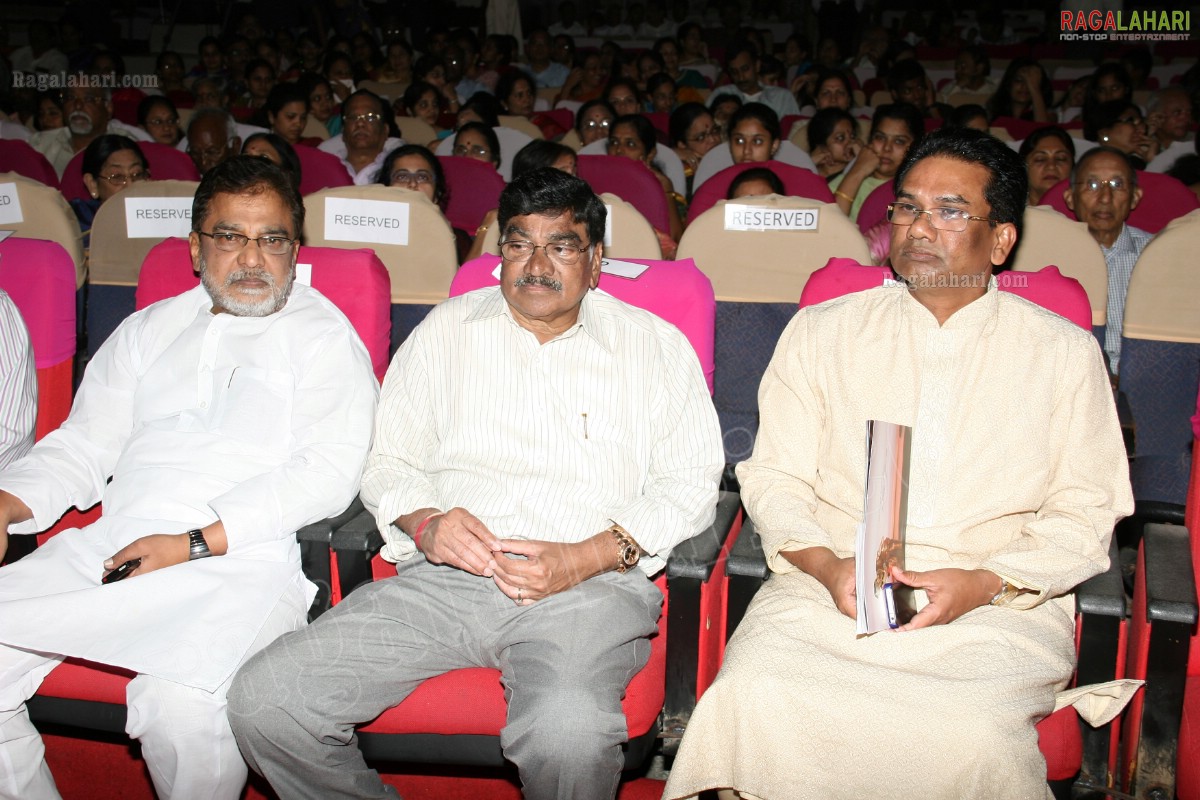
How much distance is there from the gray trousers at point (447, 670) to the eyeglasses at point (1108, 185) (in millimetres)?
2487

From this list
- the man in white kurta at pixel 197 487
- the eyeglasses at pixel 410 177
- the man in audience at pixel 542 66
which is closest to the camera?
the man in white kurta at pixel 197 487

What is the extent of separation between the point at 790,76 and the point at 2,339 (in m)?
9.02

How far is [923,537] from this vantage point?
6.41 feet

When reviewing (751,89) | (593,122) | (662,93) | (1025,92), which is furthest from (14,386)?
(1025,92)

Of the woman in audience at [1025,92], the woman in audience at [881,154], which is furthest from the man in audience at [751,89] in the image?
the woman in audience at [881,154]

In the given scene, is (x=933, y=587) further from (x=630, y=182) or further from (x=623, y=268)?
(x=630, y=182)

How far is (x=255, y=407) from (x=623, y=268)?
0.92 metres

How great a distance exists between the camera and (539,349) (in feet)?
7.13

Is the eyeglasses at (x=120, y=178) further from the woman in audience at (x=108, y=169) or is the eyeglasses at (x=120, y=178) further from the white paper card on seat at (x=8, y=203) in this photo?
the white paper card on seat at (x=8, y=203)

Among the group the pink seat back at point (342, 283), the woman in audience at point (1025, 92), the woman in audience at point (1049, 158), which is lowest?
the pink seat back at point (342, 283)

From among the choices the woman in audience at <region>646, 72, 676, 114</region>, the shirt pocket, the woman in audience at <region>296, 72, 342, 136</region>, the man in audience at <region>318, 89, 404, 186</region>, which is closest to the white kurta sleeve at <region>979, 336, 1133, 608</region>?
the shirt pocket

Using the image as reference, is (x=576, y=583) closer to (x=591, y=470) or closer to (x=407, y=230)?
(x=591, y=470)

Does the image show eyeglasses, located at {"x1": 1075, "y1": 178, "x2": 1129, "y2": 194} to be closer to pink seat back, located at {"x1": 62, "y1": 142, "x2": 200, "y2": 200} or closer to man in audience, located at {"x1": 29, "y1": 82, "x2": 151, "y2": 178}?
pink seat back, located at {"x1": 62, "y1": 142, "x2": 200, "y2": 200}

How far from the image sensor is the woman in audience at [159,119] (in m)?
6.08
